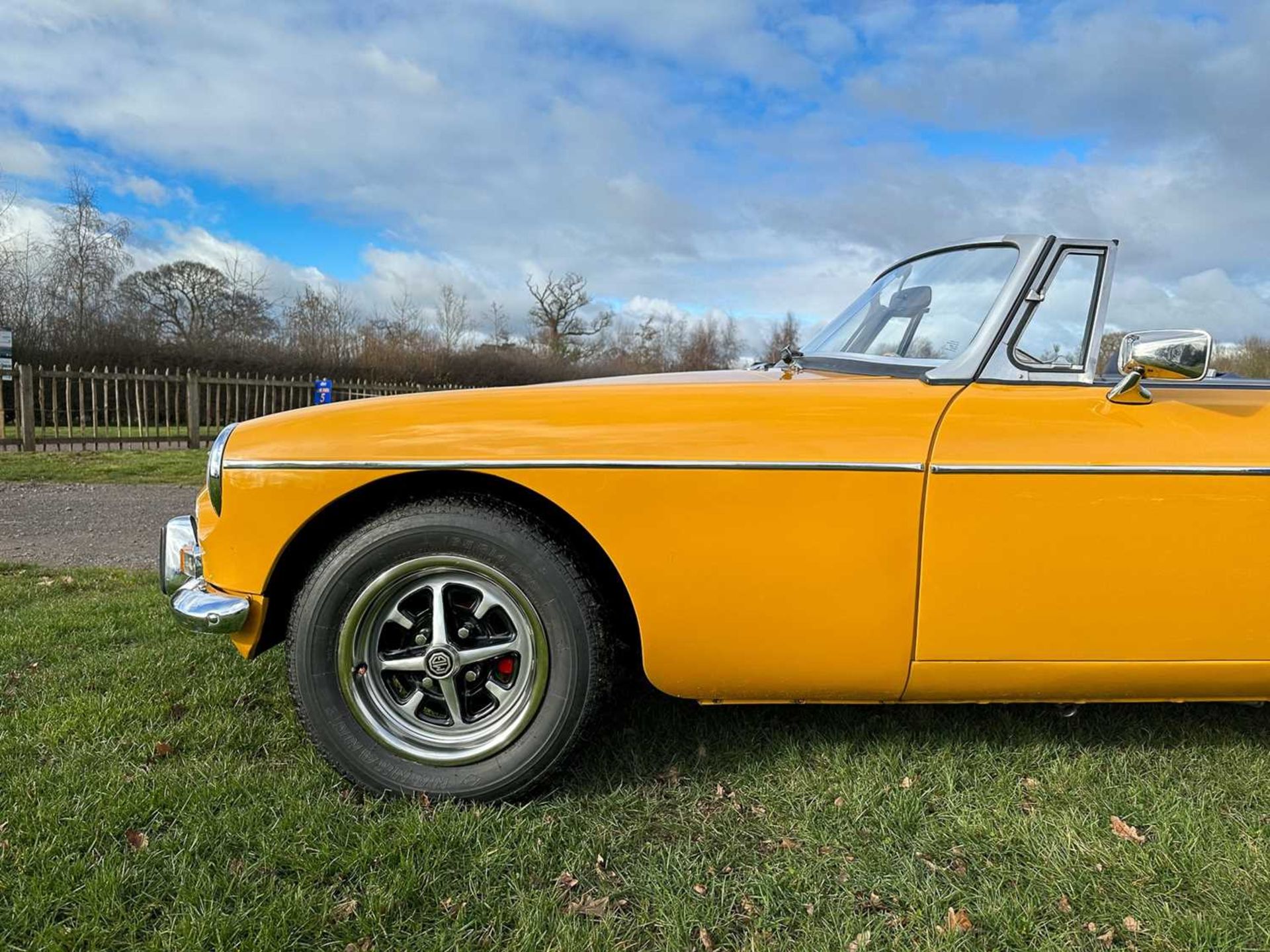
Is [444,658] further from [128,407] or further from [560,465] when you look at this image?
[128,407]

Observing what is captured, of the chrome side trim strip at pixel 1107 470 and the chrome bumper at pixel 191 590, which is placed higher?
the chrome side trim strip at pixel 1107 470

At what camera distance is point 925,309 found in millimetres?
2695

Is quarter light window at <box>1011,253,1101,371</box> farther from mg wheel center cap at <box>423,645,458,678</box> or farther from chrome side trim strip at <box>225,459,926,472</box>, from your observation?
mg wheel center cap at <box>423,645,458,678</box>

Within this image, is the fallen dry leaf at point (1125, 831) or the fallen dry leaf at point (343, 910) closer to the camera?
the fallen dry leaf at point (343, 910)

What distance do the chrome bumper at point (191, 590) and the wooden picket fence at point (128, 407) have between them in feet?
30.4

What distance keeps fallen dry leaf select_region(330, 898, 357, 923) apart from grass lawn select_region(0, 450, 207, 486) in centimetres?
803

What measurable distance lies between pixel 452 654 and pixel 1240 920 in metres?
2.00

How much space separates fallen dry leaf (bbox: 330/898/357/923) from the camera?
5.77 feet

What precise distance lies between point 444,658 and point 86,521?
6356 millimetres

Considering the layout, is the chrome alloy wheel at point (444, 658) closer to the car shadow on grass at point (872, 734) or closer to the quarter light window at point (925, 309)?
the car shadow on grass at point (872, 734)

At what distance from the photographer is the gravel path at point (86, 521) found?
18.3 feet

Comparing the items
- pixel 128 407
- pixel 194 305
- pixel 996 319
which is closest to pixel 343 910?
pixel 996 319

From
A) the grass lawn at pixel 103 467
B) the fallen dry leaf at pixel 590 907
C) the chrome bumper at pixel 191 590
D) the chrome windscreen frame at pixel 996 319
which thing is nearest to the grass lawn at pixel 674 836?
the fallen dry leaf at pixel 590 907

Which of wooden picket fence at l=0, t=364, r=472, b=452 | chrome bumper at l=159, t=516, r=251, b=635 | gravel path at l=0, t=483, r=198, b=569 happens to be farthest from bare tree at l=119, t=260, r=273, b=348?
chrome bumper at l=159, t=516, r=251, b=635
